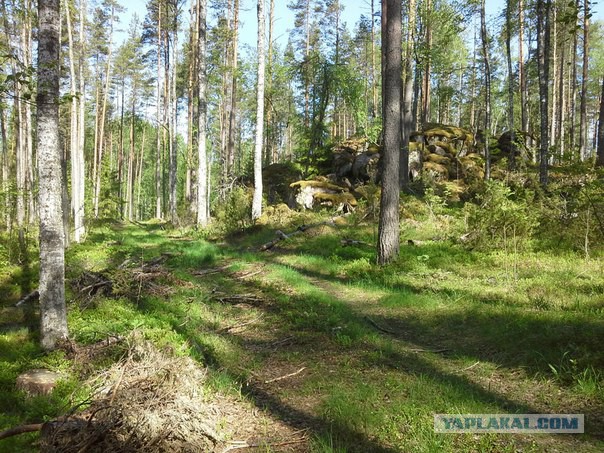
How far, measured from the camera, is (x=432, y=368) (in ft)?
15.4

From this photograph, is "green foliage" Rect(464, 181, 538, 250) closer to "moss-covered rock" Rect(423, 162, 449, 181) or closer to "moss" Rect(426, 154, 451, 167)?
"moss-covered rock" Rect(423, 162, 449, 181)

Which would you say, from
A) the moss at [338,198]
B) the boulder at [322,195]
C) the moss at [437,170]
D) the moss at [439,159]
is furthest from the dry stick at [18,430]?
the moss at [439,159]

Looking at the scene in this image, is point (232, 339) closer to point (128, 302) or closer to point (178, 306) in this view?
point (178, 306)

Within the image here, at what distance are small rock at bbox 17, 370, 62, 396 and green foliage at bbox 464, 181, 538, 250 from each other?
894 cm

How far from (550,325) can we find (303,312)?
3.77 meters

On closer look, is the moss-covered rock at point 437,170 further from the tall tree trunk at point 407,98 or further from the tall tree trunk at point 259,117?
the tall tree trunk at point 259,117

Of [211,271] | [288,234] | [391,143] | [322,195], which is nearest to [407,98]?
[322,195]

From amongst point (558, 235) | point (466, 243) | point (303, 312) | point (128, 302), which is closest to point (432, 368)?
point (303, 312)

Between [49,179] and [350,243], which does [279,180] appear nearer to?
[350,243]

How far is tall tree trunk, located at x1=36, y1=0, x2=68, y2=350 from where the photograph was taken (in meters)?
5.10

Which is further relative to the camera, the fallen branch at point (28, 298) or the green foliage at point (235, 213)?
the green foliage at point (235, 213)

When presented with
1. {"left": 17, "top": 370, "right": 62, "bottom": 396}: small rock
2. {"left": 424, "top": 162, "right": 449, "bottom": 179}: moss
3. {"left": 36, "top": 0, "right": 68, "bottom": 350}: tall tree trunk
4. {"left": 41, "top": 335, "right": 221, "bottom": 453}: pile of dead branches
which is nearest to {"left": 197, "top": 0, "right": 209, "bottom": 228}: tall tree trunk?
{"left": 424, "top": 162, "right": 449, "bottom": 179}: moss

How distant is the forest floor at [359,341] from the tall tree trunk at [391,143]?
577 mm

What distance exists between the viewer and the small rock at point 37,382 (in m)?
4.09
